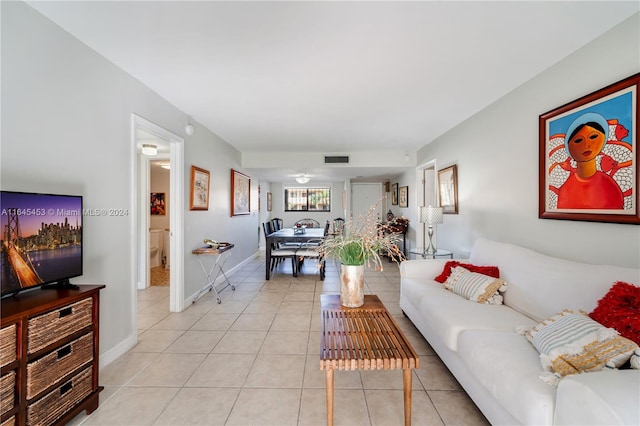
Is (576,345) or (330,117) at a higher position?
(330,117)

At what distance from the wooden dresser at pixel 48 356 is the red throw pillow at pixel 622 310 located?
2777mm

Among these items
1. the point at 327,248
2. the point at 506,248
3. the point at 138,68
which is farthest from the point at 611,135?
the point at 138,68

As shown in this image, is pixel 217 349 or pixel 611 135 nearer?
pixel 611 135

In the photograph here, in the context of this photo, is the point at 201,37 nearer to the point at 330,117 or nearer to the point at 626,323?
the point at 330,117

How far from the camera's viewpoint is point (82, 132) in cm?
192

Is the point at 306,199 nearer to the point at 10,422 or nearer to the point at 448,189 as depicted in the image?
the point at 448,189

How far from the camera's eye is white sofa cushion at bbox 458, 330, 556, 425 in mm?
1111

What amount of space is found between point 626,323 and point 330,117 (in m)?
3.13

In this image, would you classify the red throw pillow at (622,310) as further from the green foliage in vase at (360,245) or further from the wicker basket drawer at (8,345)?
the wicker basket drawer at (8,345)

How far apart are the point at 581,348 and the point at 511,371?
0.32 m

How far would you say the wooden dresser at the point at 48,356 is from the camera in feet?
3.95

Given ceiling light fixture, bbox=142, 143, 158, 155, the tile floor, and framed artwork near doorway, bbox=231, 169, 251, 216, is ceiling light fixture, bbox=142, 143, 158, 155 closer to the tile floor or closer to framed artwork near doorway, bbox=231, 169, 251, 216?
framed artwork near doorway, bbox=231, 169, 251, 216

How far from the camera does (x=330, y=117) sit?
3.48 m

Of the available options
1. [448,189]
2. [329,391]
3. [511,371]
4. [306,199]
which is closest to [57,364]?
[329,391]
